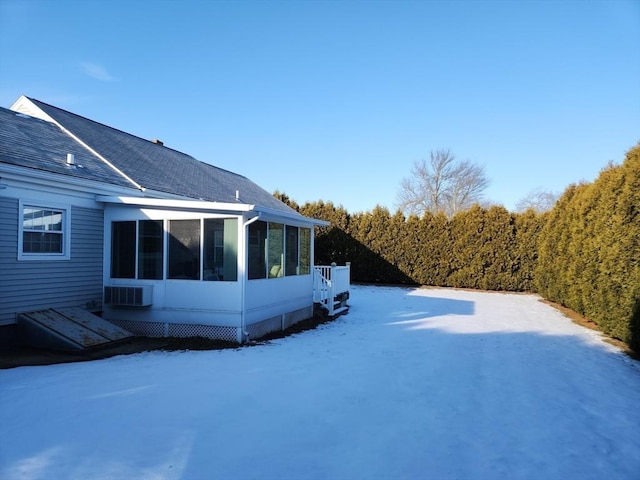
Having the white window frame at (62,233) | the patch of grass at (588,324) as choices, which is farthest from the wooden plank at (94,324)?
the patch of grass at (588,324)

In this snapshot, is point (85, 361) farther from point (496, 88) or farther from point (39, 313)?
point (496, 88)

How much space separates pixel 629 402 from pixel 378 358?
3.37m

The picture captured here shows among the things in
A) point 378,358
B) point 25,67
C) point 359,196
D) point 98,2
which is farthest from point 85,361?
point 359,196

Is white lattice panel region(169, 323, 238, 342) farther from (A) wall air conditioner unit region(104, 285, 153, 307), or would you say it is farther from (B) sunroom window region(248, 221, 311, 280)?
(B) sunroom window region(248, 221, 311, 280)

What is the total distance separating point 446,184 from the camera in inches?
1410

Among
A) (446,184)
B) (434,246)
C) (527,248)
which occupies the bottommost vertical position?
(527,248)

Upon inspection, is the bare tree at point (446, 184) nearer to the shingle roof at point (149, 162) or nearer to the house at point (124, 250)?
the shingle roof at point (149, 162)

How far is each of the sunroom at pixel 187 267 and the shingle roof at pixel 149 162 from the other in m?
1.81

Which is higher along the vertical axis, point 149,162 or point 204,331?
point 149,162

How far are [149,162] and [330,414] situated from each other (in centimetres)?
1033

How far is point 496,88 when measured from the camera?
14.9 meters

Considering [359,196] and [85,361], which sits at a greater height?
[359,196]

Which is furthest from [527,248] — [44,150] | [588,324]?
[44,150]

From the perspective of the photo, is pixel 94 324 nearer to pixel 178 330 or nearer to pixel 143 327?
pixel 143 327
